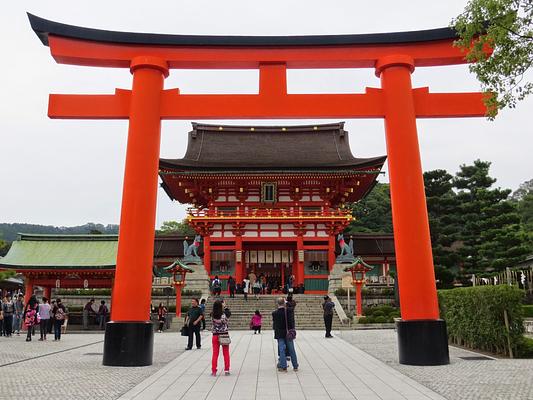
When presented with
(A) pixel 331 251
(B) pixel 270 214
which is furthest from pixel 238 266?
(A) pixel 331 251

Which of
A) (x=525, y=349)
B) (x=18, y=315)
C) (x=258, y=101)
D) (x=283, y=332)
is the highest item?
(x=258, y=101)

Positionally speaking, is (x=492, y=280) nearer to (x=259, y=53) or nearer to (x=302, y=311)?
(x=302, y=311)

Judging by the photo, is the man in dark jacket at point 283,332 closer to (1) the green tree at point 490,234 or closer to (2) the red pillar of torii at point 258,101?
(2) the red pillar of torii at point 258,101

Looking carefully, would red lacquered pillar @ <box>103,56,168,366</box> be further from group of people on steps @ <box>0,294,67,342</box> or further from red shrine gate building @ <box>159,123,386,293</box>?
red shrine gate building @ <box>159,123,386,293</box>

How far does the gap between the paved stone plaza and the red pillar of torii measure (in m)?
1.23

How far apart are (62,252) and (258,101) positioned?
16676 mm

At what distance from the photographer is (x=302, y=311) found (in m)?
24.2

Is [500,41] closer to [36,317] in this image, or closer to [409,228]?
[409,228]

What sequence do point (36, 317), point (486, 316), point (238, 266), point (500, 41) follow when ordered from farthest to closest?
1. point (238, 266)
2. point (36, 317)
3. point (486, 316)
4. point (500, 41)

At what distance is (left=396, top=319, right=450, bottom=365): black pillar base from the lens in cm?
952

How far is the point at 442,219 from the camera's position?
28.5 meters

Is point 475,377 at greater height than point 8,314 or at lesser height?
lesser

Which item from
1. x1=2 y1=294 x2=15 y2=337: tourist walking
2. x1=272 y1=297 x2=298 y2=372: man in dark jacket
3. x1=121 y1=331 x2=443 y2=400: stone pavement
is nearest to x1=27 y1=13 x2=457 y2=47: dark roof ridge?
x1=272 y1=297 x2=298 y2=372: man in dark jacket

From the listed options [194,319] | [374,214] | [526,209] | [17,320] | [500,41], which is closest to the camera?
[500,41]
